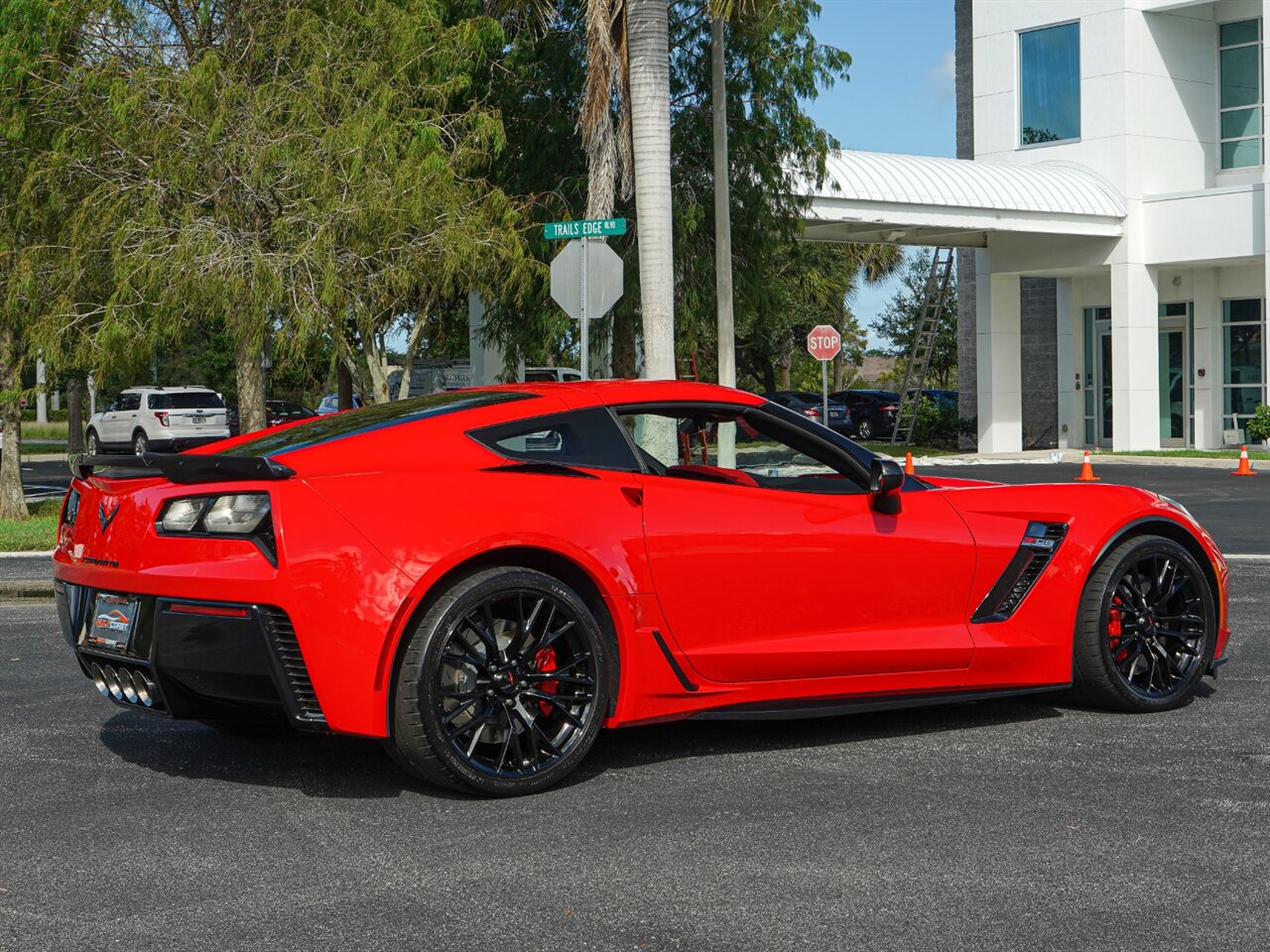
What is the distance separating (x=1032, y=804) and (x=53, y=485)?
27316 mm

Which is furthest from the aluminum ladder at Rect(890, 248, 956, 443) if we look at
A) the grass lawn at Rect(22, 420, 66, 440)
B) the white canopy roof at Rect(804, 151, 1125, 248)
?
the grass lawn at Rect(22, 420, 66, 440)

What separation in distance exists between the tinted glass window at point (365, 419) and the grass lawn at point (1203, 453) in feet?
87.3

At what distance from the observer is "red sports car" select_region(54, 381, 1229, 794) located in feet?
17.0

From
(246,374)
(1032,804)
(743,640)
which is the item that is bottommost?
(1032,804)

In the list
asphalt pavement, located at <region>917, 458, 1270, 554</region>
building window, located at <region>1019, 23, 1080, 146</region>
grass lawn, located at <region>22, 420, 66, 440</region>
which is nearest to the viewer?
asphalt pavement, located at <region>917, 458, 1270, 554</region>

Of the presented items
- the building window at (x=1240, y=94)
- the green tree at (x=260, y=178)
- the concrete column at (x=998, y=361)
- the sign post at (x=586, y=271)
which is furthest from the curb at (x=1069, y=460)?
the sign post at (x=586, y=271)

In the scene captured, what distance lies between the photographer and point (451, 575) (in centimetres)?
536

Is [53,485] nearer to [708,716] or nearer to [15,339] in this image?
[15,339]

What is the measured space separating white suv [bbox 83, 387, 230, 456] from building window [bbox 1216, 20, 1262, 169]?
24714 millimetres

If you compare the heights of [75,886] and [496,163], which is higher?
[496,163]

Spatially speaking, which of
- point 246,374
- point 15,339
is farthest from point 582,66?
point 15,339

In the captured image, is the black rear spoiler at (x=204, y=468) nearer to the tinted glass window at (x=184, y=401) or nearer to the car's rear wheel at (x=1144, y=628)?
the car's rear wheel at (x=1144, y=628)

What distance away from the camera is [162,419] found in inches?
1624

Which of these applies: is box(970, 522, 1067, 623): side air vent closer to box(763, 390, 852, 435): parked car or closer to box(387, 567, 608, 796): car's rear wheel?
box(387, 567, 608, 796): car's rear wheel
